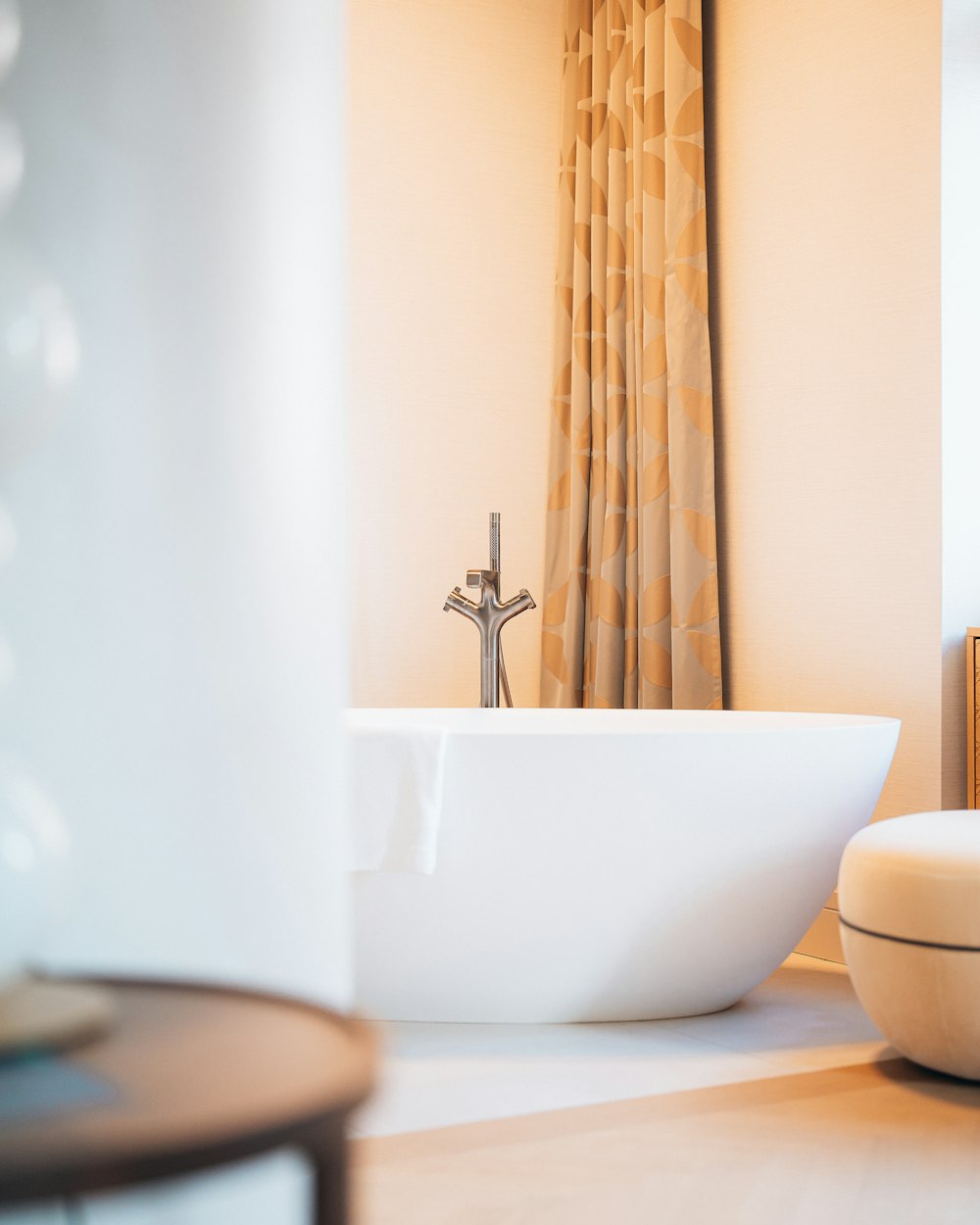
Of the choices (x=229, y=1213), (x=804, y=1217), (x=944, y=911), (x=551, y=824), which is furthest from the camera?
(x=551, y=824)

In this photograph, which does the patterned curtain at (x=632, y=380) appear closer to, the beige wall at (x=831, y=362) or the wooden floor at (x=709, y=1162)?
the beige wall at (x=831, y=362)

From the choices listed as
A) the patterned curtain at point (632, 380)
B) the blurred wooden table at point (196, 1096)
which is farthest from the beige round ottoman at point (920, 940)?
the blurred wooden table at point (196, 1096)

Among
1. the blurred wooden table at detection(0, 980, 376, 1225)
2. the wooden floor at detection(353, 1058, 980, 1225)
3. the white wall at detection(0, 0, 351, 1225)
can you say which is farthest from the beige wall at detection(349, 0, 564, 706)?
the blurred wooden table at detection(0, 980, 376, 1225)

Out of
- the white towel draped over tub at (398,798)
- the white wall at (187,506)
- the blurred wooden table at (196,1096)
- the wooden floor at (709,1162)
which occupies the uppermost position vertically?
the white wall at (187,506)

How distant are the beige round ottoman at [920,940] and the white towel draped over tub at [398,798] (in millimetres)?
727

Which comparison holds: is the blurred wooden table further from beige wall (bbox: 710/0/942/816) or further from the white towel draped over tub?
beige wall (bbox: 710/0/942/816)

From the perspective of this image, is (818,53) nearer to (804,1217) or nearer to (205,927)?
(804,1217)

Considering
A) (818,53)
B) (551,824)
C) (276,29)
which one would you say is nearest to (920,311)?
(818,53)

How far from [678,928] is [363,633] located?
163 centimetres

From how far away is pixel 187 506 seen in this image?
788mm

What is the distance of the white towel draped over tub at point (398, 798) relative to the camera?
252 cm

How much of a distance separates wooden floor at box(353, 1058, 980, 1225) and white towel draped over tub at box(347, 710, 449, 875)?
56 centimetres

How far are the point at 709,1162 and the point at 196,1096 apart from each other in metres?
1.55

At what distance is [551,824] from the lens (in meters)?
2.58
